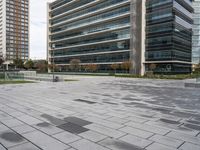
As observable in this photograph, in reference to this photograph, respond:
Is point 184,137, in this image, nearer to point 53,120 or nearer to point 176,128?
point 176,128

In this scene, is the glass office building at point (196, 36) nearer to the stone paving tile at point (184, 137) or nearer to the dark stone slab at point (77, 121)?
the stone paving tile at point (184, 137)

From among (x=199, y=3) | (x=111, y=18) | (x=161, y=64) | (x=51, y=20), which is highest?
(x=199, y=3)

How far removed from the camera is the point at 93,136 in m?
5.26

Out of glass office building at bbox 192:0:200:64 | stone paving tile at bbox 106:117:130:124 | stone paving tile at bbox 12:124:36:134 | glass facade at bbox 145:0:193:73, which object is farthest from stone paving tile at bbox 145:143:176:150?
glass office building at bbox 192:0:200:64

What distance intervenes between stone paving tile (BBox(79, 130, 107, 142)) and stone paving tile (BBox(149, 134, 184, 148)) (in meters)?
1.48

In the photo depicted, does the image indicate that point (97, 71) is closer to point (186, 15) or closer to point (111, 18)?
point (111, 18)

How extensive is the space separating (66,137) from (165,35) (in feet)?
179

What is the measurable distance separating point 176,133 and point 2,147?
499 centimetres

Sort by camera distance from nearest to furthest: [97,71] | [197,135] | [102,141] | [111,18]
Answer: [102,141] < [197,135] < [111,18] < [97,71]

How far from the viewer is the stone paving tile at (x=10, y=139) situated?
4730 millimetres

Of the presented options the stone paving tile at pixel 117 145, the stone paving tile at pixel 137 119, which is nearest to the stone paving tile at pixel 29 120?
the stone paving tile at pixel 117 145

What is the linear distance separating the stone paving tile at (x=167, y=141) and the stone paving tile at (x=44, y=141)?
2542mm

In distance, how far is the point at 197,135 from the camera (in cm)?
543

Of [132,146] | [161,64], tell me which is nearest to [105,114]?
[132,146]
